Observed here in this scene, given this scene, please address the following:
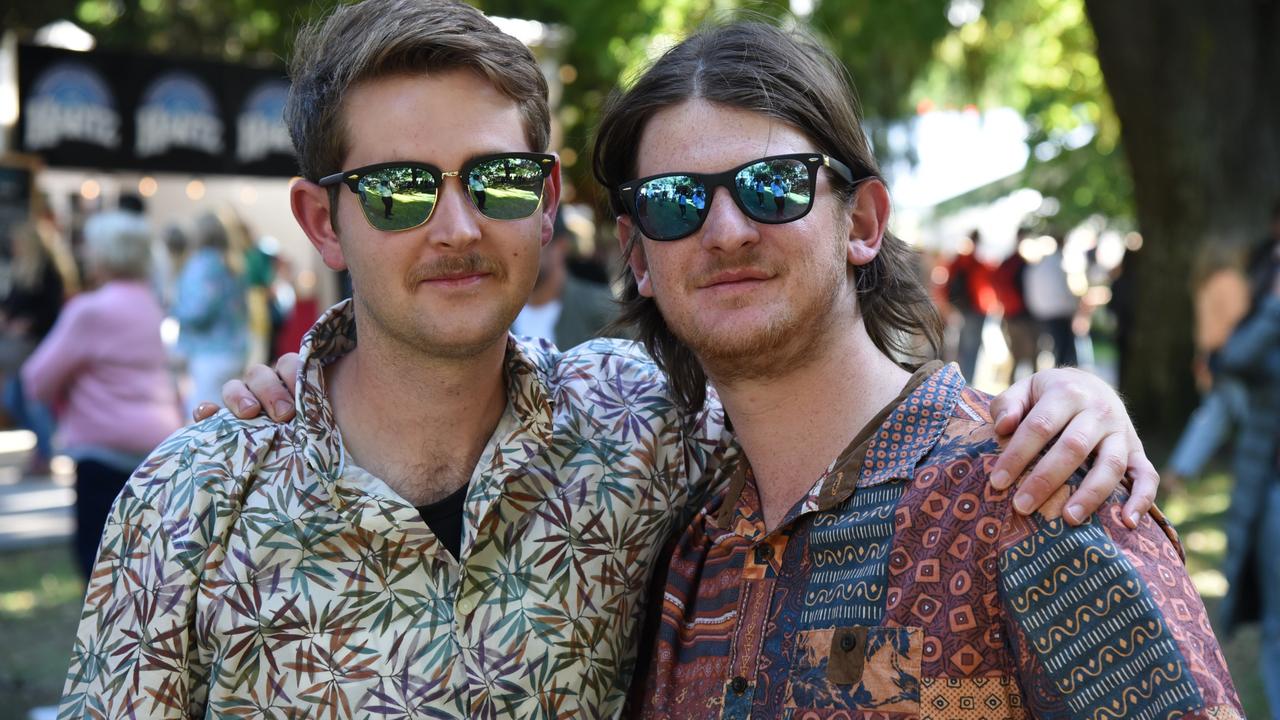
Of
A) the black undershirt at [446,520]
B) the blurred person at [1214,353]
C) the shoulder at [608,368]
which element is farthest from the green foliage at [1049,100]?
the black undershirt at [446,520]

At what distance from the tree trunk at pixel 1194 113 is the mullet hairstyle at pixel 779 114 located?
31.4ft

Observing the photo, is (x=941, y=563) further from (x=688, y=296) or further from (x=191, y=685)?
(x=191, y=685)

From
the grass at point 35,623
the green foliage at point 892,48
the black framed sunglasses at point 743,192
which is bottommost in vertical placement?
the grass at point 35,623

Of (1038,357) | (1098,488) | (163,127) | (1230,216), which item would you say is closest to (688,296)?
(1098,488)

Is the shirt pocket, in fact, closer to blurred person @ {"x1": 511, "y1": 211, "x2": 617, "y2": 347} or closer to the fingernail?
the fingernail

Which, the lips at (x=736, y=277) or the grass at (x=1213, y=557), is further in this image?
the grass at (x=1213, y=557)

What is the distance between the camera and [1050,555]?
77.2 inches

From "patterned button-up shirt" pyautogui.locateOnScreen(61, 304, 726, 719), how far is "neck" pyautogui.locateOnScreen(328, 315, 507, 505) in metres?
0.11

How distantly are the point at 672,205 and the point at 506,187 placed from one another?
1.14ft

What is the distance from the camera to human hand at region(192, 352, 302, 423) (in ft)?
8.53

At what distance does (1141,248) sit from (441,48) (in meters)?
11.0

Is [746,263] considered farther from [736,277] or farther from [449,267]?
[449,267]

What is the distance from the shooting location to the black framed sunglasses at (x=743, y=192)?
7.99ft

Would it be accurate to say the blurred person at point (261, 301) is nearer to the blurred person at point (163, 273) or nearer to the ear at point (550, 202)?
the blurred person at point (163, 273)
